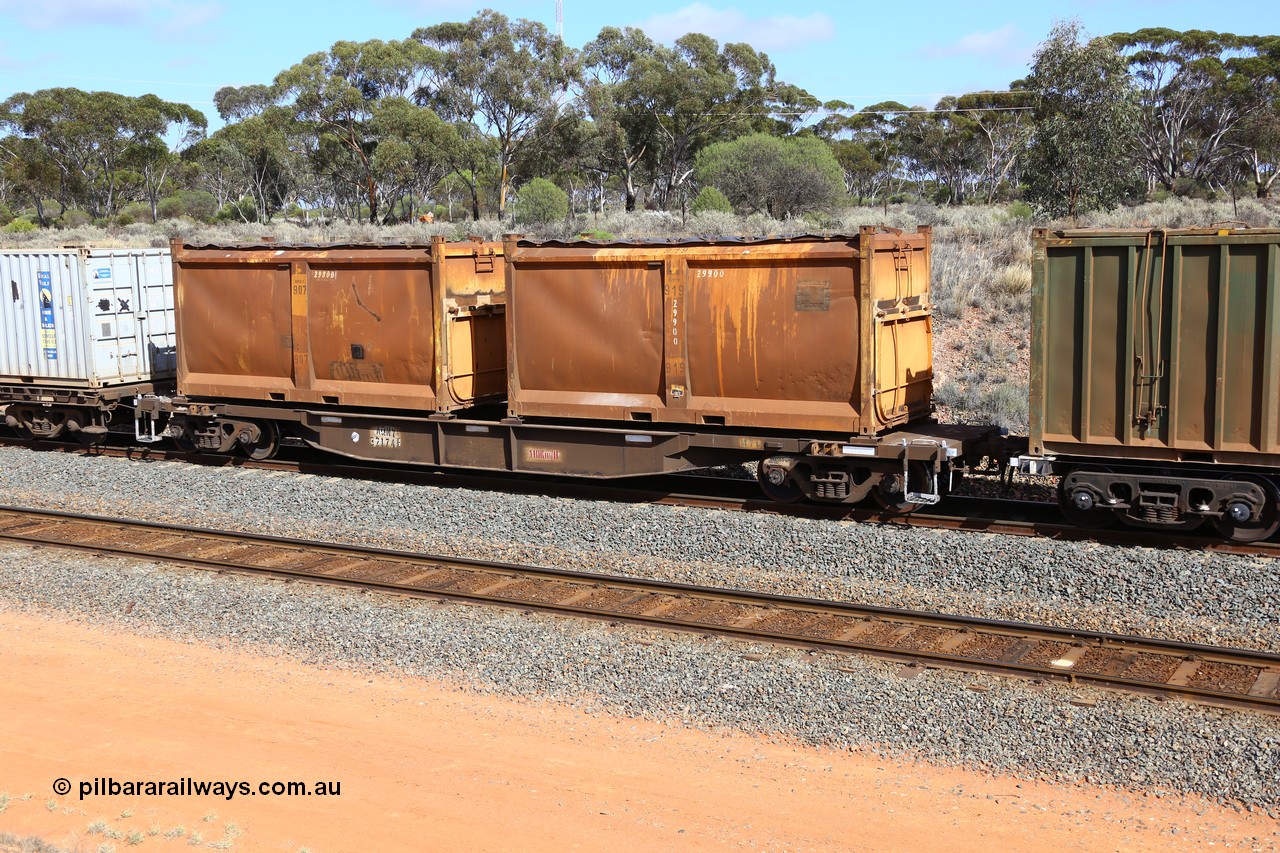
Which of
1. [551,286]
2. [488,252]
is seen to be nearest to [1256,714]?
[551,286]

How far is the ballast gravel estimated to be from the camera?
779 cm

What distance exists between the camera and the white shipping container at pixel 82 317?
715 inches

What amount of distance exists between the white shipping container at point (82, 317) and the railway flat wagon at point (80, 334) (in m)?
0.02

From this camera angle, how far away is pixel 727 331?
1323 centimetres

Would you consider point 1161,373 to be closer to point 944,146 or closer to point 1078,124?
point 1078,124

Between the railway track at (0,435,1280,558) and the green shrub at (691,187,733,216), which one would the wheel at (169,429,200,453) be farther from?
the green shrub at (691,187,733,216)

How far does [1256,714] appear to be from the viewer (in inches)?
313

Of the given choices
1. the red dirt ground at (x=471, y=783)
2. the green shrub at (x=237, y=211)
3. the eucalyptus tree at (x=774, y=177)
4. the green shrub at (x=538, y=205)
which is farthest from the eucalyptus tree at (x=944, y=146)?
the red dirt ground at (x=471, y=783)

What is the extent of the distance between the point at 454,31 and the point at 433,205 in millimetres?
19009

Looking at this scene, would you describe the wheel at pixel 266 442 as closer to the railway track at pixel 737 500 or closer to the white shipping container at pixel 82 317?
the railway track at pixel 737 500

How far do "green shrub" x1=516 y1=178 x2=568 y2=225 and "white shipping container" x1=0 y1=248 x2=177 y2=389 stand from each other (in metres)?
22.5

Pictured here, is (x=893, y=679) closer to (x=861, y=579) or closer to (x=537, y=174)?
(x=861, y=579)

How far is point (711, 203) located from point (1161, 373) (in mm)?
28199

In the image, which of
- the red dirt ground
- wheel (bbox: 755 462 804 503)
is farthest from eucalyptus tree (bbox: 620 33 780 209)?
the red dirt ground
